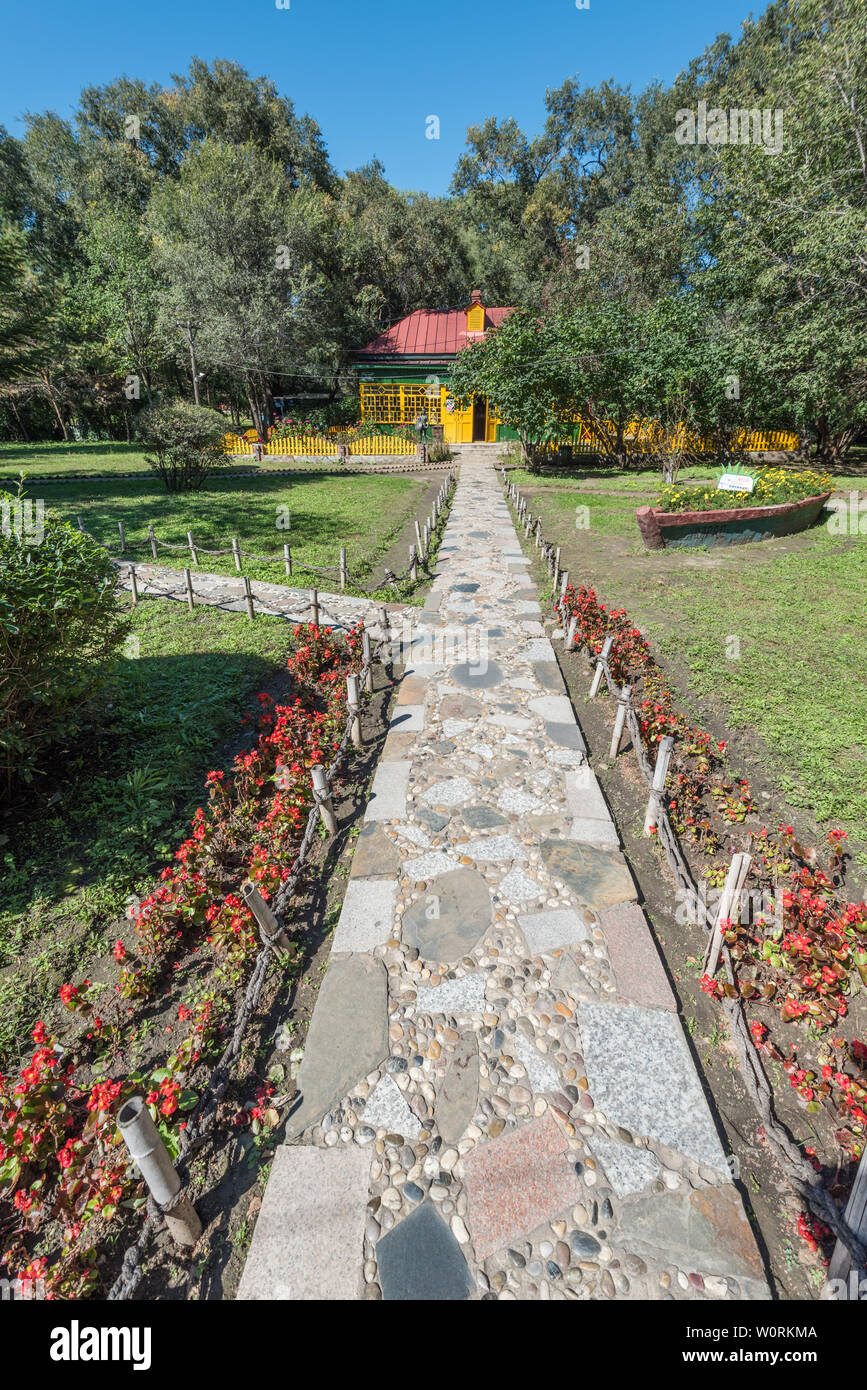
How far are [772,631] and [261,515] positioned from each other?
41.1 feet

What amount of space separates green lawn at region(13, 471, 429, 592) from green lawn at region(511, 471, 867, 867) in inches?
183

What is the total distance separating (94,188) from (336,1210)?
48458 millimetres

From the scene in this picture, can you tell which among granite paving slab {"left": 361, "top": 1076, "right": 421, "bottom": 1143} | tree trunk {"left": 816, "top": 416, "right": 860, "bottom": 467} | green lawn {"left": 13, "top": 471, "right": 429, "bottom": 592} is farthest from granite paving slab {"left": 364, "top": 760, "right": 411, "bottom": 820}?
tree trunk {"left": 816, "top": 416, "right": 860, "bottom": 467}

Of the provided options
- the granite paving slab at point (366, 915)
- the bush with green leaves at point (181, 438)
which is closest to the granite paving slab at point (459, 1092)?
the granite paving slab at point (366, 915)

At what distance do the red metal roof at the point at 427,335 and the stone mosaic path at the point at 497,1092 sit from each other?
30.3 metres

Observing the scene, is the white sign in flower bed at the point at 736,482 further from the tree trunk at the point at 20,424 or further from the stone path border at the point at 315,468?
the tree trunk at the point at 20,424

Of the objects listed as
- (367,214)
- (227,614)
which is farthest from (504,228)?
(227,614)

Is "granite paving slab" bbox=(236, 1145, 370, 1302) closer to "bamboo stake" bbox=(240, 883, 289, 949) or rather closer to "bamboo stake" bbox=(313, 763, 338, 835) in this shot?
"bamboo stake" bbox=(240, 883, 289, 949)

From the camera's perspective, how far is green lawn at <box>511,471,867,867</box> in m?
5.31

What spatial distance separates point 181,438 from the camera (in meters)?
16.3

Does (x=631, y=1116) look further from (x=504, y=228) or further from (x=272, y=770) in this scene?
(x=504, y=228)

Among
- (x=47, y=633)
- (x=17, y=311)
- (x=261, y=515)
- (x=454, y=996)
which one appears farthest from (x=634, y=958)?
(x=17, y=311)

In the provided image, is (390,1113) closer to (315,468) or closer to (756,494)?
(756,494)

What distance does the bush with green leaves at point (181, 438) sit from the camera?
15.8 m
